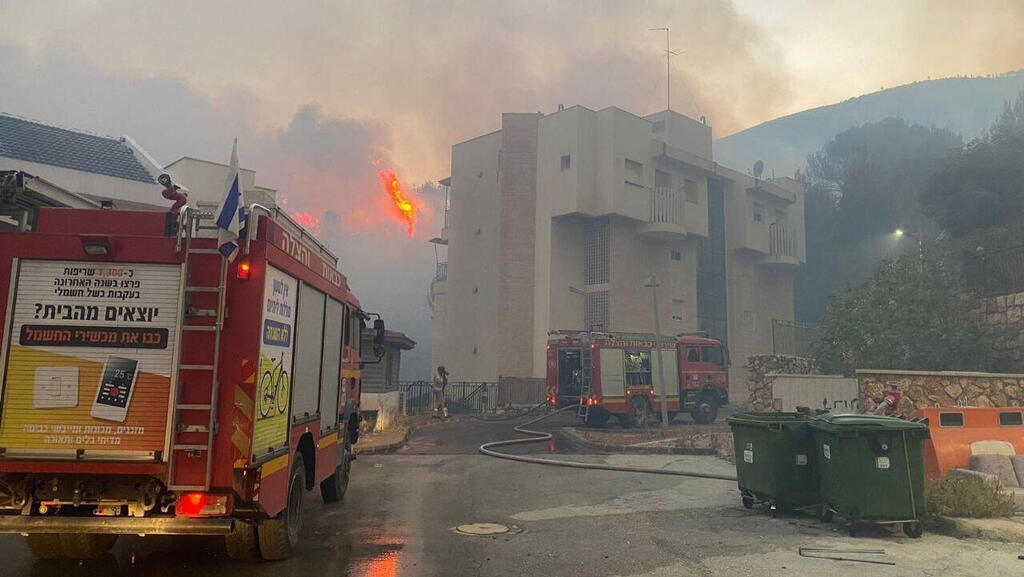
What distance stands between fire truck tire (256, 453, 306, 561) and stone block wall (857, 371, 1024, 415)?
12.2m

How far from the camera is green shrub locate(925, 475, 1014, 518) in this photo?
731 centimetres

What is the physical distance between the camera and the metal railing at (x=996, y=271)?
1644cm

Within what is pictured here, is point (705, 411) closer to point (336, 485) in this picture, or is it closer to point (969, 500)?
point (969, 500)

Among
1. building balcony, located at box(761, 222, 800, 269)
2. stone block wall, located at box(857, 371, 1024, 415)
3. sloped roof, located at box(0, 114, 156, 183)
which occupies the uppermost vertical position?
building balcony, located at box(761, 222, 800, 269)

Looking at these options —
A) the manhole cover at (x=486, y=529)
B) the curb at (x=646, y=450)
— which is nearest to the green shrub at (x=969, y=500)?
the manhole cover at (x=486, y=529)

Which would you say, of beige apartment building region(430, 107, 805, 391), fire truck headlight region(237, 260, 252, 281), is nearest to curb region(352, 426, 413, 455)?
fire truck headlight region(237, 260, 252, 281)

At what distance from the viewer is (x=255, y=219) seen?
199 inches

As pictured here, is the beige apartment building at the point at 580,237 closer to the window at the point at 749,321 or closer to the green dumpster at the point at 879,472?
the window at the point at 749,321

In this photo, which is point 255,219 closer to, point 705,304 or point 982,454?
point 982,454

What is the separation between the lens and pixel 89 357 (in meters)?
4.84

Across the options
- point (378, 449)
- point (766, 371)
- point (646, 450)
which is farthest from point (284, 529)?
point (766, 371)

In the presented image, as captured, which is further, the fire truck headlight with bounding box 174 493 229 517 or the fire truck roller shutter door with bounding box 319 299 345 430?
the fire truck roller shutter door with bounding box 319 299 345 430

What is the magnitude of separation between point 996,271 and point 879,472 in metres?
13.8

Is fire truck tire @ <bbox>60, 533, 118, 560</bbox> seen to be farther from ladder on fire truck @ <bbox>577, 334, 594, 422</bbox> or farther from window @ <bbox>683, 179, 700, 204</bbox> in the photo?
window @ <bbox>683, 179, 700, 204</bbox>
